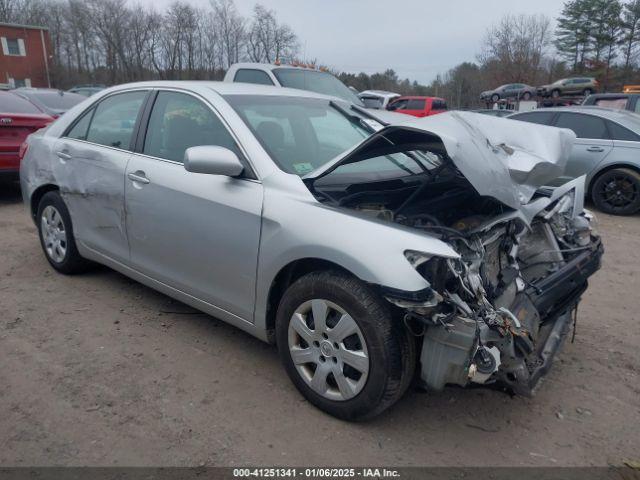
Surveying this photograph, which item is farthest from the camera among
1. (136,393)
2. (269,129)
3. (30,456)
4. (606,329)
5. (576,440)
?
(606,329)

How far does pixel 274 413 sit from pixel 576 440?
5.20ft

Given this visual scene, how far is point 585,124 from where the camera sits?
823cm

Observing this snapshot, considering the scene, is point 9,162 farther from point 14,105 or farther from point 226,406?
point 226,406

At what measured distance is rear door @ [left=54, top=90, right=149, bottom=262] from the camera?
3.74m

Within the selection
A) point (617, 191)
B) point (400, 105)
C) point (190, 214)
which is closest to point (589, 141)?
point (617, 191)

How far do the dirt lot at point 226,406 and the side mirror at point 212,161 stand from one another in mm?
1239

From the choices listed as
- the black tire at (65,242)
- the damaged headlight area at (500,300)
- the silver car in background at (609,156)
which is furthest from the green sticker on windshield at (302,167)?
the silver car in background at (609,156)

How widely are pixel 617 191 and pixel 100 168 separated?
7.42 meters

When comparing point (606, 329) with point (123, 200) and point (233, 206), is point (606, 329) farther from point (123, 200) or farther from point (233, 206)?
point (123, 200)

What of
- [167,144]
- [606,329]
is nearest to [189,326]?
[167,144]

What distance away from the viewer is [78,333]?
359cm

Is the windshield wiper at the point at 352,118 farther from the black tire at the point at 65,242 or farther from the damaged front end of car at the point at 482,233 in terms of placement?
the black tire at the point at 65,242

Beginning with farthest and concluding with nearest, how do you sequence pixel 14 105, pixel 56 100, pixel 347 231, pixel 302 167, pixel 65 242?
pixel 56 100
pixel 14 105
pixel 65 242
pixel 302 167
pixel 347 231

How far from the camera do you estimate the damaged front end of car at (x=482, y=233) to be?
234cm
